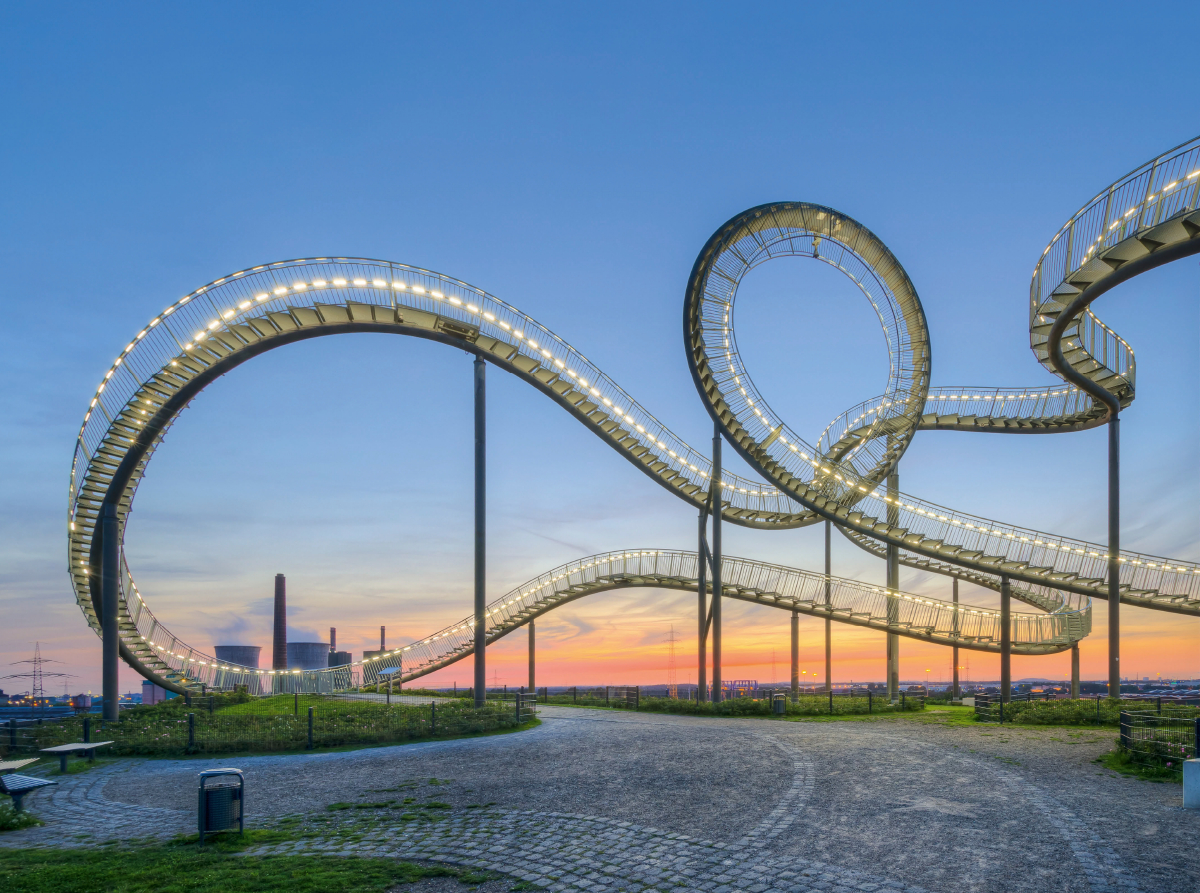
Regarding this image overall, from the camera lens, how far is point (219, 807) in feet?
35.6

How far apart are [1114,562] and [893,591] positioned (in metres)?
8.88

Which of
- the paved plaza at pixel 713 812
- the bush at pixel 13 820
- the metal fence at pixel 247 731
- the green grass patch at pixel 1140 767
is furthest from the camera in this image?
the metal fence at pixel 247 731

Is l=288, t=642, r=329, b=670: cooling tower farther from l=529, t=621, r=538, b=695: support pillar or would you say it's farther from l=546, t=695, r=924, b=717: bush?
l=546, t=695, r=924, b=717: bush

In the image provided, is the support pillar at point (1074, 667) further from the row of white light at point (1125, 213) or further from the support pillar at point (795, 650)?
the row of white light at point (1125, 213)

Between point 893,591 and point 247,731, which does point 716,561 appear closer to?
point 893,591

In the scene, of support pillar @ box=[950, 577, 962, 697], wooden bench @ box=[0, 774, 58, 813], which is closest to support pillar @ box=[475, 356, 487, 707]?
wooden bench @ box=[0, 774, 58, 813]

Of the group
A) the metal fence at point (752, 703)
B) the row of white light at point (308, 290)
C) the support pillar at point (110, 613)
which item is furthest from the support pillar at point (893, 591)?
the support pillar at point (110, 613)

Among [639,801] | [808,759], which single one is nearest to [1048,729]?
[808,759]

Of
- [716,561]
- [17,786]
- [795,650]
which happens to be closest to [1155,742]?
[716,561]

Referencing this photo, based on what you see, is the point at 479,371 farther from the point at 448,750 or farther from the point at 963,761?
the point at 963,761

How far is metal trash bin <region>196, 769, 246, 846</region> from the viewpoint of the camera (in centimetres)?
1071

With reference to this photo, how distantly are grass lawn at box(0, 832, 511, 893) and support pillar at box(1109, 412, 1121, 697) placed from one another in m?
30.0

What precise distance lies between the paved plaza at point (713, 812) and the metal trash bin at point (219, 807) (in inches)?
37.2

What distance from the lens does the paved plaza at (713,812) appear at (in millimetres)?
8961
